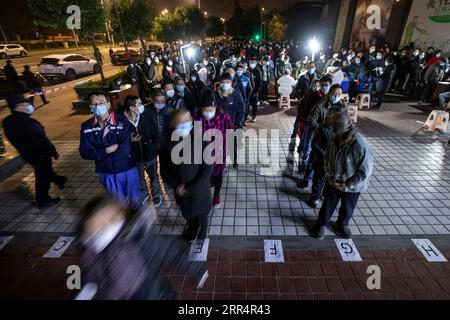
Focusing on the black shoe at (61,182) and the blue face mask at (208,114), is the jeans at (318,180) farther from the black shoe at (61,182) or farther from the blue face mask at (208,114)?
the black shoe at (61,182)

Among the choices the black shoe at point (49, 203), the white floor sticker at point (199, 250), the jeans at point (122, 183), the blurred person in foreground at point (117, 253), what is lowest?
the black shoe at point (49, 203)

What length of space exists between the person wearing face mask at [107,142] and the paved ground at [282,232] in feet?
4.09

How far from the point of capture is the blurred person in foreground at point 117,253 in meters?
2.01

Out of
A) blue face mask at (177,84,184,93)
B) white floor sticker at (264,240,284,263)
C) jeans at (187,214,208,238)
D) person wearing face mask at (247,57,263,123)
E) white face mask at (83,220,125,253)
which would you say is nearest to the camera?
white face mask at (83,220,125,253)

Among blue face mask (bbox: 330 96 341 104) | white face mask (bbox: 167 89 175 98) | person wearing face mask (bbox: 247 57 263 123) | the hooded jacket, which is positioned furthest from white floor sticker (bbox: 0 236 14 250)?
person wearing face mask (bbox: 247 57 263 123)

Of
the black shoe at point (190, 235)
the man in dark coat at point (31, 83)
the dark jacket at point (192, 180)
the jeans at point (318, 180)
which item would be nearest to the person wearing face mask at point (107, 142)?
the dark jacket at point (192, 180)

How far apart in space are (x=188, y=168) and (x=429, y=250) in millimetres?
3692

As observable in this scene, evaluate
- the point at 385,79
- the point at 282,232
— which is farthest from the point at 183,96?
the point at 385,79

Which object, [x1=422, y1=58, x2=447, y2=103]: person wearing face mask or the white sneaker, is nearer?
the white sneaker

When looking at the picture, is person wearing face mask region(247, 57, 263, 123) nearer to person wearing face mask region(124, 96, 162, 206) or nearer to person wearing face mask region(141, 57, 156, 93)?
person wearing face mask region(124, 96, 162, 206)

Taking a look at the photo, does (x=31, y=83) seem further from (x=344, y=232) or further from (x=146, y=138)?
(x=344, y=232)

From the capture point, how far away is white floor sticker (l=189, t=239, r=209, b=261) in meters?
3.75

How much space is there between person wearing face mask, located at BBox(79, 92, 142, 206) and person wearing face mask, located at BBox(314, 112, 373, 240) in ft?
9.21

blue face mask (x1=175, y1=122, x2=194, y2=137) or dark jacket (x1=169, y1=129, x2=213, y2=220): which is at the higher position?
blue face mask (x1=175, y1=122, x2=194, y2=137)
